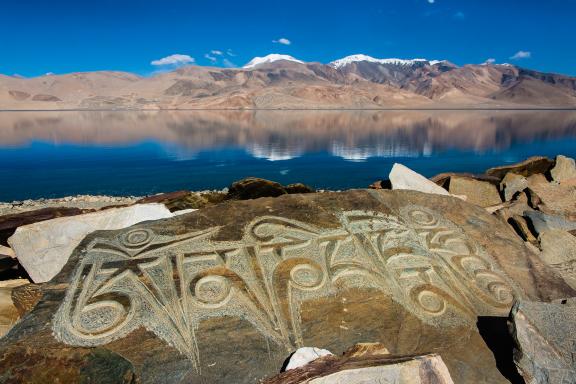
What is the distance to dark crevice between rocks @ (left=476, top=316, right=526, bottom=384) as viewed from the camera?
3475mm

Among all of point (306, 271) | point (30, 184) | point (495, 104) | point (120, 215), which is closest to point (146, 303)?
point (306, 271)

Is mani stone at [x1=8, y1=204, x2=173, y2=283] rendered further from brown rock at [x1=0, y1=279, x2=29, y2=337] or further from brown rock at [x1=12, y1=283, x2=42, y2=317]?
brown rock at [x1=12, y1=283, x2=42, y2=317]

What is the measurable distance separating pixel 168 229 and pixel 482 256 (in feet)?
13.0

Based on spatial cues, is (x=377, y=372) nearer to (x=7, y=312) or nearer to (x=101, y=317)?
(x=101, y=317)

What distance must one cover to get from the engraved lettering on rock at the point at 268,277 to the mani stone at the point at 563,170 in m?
7.94

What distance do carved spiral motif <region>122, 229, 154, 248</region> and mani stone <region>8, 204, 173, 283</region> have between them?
123 cm

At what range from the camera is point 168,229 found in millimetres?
4734

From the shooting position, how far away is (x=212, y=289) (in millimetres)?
3906

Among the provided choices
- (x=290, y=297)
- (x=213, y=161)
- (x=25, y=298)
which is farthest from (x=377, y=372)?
(x=213, y=161)

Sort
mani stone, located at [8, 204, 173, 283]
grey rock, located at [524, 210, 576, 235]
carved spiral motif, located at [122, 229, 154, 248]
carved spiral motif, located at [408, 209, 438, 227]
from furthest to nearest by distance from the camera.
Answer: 1. grey rock, located at [524, 210, 576, 235]
2. carved spiral motif, located at [408, 209, 438, 227]
3. mani stone, located at [8, 204, 173, 283]
4. carved spiral motif, located at [122, 229, 154, 248]

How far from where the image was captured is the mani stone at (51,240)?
497 centimetres

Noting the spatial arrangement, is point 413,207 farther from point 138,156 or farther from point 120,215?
point 138,156

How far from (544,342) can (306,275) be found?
86.4 inches

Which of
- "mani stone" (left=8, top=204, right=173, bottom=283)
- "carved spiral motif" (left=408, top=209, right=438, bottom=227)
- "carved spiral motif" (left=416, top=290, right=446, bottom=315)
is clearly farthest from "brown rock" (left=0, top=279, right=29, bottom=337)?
"carved spiral motif" (left=408, top=209, right=438, bottom=227)
